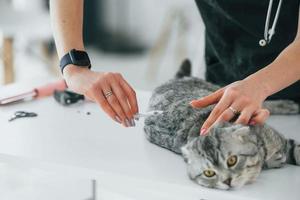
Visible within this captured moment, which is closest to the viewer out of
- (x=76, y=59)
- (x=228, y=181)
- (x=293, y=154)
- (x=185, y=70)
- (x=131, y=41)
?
(x=228, y=181)

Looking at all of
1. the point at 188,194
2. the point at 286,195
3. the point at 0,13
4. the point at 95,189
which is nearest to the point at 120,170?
the point at 188,194

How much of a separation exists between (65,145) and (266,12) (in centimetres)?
58

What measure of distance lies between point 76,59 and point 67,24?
0.12m

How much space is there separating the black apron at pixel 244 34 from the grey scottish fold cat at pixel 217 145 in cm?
25

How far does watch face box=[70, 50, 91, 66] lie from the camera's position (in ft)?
3.39

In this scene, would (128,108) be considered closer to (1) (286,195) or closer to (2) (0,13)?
(1) (286,195)

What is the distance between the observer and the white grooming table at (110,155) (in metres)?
0.81

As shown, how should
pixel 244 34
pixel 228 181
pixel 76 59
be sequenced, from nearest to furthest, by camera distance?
pixel 228 181 → pixel 76 59 → pixel 244 34

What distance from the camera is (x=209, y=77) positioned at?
1401 millimetres

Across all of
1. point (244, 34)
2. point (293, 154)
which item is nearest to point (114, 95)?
point (293, 154)

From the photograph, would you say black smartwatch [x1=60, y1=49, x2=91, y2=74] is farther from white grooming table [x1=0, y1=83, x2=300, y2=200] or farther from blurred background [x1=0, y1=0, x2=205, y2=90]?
blurred background [x1=0, y1=0, x2=205, y2=90]

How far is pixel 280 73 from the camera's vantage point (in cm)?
87

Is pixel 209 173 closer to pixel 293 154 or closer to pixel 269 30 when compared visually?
pixel 293 154

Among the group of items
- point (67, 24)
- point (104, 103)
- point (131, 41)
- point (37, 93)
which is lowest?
point (131, 41)
